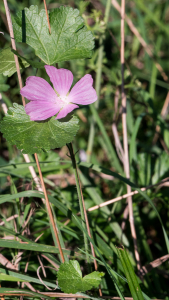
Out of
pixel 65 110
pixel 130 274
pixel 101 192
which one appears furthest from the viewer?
pixel 101 192

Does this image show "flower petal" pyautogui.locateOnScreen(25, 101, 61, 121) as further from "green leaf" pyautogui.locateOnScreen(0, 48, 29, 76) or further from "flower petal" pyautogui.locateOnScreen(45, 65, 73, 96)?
"green leaf" pyautogui.locateOnScreen(0, 48, 29, 76)

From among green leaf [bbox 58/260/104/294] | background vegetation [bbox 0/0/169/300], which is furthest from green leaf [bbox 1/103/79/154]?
green leaf [bbox 58/260/104/294]

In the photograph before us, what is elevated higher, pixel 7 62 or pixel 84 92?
pixel 7 62

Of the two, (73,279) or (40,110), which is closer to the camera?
(40,110)

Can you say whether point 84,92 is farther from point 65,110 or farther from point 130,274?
point 130,274

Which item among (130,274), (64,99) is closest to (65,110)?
(64,99)

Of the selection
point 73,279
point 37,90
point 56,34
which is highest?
point 56,34

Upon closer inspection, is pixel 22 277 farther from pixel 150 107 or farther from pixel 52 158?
pixel 150 107

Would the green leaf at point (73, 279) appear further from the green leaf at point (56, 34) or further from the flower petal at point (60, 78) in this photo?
the green leaf at point (56, 34)

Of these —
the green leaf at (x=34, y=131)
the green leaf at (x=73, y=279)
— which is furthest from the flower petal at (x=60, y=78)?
the green leaf at (x=73, y=279)

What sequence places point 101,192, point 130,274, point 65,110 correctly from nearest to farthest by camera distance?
point 65,110, point 130,274, point 101,192
